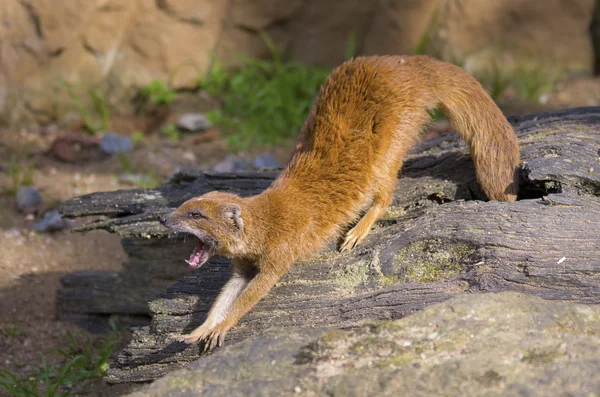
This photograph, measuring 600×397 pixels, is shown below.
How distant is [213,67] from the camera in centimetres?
882

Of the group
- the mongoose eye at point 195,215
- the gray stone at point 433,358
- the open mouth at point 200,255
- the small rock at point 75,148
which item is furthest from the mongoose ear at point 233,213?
the small rock at point 75,148

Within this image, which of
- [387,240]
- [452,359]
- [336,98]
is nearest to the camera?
[452,359]

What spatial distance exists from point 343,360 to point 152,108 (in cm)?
636

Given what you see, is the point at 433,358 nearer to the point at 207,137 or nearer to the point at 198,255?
the point at 198,255

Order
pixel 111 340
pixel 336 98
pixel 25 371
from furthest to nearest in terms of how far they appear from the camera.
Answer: pixel 111 340, pixel 25 371, pixel 336 98

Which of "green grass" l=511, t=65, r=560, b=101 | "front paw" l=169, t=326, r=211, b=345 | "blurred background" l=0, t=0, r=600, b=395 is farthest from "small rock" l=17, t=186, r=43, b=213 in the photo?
"green grass" l=511, t=65, r=560, b=101

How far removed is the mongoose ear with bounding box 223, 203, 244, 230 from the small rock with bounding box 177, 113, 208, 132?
179 inches

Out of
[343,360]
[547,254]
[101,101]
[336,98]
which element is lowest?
[101,101]

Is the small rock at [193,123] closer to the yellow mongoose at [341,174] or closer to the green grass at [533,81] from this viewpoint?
the green grass at [533,81]

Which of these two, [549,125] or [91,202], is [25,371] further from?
[549,125]

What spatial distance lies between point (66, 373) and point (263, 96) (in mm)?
4652

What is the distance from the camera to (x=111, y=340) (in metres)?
5.19

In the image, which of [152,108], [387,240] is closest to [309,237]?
[387,240]

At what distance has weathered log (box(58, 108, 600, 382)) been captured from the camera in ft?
11.6
